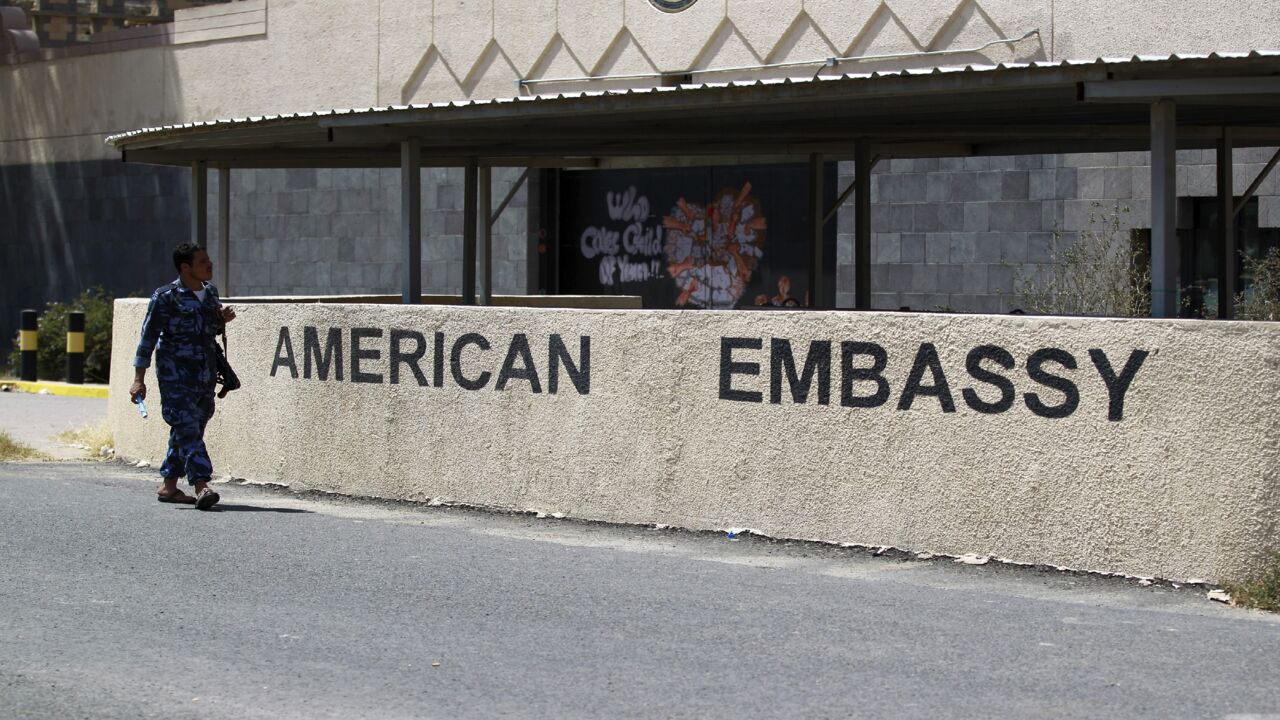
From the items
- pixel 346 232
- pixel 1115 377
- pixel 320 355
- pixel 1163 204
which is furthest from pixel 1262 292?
pixel 346 232

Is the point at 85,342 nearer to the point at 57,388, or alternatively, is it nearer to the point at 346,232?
→ the point at 57,388

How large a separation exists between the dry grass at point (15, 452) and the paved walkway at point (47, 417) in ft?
0.58

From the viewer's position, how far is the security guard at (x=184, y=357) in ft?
35.4

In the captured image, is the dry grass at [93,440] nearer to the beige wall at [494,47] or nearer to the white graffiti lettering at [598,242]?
the beige wall at [494,47]

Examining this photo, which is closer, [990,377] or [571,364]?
[990,377]

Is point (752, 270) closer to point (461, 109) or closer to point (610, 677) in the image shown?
point (461, 109)

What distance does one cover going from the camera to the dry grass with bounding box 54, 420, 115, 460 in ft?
46.5

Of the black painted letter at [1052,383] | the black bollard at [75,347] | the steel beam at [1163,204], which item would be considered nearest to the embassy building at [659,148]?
the steel beam at [1163,204]

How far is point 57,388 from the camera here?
876 inches

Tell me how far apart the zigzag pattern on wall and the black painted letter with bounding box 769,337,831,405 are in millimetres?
9552

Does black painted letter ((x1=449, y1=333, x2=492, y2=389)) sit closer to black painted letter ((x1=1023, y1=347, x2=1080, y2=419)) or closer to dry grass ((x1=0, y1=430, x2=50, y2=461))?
black painted letter ((x1=1023, y1=347, x2=1080, y2=419))

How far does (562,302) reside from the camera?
20.1m

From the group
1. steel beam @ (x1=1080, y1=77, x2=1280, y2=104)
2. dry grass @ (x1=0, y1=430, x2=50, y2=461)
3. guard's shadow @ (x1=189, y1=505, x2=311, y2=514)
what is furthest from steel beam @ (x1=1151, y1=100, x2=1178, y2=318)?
dry grass @ (x1=0, y1=430, x2=50, y2=461)

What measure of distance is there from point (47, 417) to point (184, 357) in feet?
27.6
